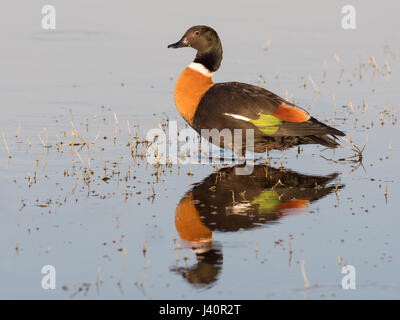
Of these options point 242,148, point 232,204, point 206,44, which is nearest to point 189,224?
point 232,204

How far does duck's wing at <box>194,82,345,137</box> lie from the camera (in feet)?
32.0

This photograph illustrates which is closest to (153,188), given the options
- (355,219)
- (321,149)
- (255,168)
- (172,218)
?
(172,218)

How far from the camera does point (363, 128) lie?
11.8m

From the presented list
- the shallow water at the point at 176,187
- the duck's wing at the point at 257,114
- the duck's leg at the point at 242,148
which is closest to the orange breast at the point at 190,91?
the duck's wing at the point at 257,114

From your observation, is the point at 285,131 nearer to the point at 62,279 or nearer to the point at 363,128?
the point at 363,128

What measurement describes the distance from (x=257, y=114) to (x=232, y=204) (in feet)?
6.16

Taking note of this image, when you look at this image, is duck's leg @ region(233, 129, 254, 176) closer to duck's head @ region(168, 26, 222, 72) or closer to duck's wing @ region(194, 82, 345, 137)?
→ duck's wing @ region(194, 82, 345, 137)

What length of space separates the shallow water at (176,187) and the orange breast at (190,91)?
782 millimetres

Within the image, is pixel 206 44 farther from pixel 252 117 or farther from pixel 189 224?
pixel 189 224

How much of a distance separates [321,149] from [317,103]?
240 centimetres

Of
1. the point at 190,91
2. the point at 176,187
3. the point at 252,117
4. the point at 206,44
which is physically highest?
the point at 206,44

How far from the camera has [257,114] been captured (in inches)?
388

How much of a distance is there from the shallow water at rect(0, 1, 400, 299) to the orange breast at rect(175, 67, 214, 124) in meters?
0.78

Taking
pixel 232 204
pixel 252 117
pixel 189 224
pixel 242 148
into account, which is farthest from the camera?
pixel 242 148
